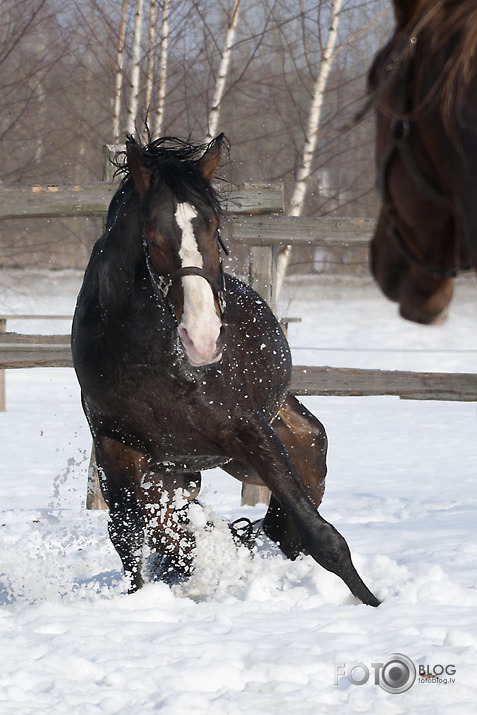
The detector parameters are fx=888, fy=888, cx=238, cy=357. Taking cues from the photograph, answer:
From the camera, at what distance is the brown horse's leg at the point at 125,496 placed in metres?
3.48

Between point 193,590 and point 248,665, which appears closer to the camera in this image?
point 248,665

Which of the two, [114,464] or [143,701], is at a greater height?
[114,464]

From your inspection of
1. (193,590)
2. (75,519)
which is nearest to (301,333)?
(75,519)

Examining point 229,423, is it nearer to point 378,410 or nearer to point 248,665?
point 248,665

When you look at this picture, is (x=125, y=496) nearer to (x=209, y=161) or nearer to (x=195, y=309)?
(x=195, y=309)

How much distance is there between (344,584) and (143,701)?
1344mm

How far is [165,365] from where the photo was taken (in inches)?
131

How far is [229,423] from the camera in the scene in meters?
3.37

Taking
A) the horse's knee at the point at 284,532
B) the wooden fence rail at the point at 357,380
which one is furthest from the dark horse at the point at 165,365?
the wooden fence rail at the point at 357,380

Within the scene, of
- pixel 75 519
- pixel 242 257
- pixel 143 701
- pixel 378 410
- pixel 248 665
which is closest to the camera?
pixel 143 701

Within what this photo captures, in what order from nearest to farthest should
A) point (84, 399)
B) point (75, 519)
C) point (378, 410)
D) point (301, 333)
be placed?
point (84, 399)
point (75, 519)
point (378, 410)
point (301, 333)

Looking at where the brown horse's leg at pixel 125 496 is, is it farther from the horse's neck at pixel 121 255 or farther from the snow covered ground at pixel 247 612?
the horse's neck at pixel 121 255

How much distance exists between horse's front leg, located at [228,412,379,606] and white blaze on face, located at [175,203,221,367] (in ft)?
1.83

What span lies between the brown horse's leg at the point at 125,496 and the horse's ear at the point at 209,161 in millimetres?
1092
